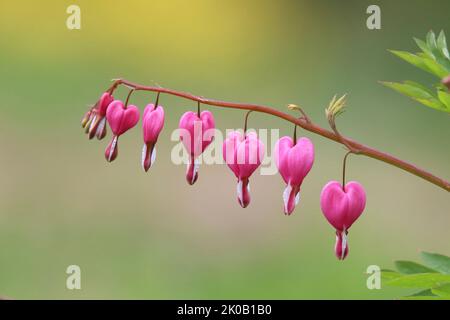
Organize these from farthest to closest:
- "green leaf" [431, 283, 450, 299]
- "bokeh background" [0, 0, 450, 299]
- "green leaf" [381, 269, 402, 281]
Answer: "bokeh background" [0, 0, 450, 299] → "green leaf" [381, 269, 402, 281] → "green leaf" [431, 283, 450, 299]

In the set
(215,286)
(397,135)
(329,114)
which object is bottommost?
(215,286)

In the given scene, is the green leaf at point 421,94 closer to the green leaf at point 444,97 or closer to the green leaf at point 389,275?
the green leaf at point 444,97

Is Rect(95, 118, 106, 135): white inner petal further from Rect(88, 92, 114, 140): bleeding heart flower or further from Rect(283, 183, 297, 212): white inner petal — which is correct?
Rect(283, 183, 297, 212): white inner petal

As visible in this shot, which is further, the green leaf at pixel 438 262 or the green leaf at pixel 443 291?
the green leaf at pixel 438 262

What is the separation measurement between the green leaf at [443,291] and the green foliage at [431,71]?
0.83 ft

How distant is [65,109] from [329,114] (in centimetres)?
390

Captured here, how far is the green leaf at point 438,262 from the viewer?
107cm

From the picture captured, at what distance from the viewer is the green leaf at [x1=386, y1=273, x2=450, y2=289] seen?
920mm

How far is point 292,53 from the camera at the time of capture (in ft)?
16.9

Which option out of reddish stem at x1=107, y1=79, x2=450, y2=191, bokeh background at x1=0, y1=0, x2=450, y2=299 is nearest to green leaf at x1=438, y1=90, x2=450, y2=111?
reddish stem at x1=107, y1=79, x2=450, y2=191

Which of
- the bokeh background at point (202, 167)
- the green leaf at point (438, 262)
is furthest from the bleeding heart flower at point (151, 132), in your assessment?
the bokeh background at point (202, 167)

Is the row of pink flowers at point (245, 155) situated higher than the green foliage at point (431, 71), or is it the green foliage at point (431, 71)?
the green foliage at point (431, 71)
